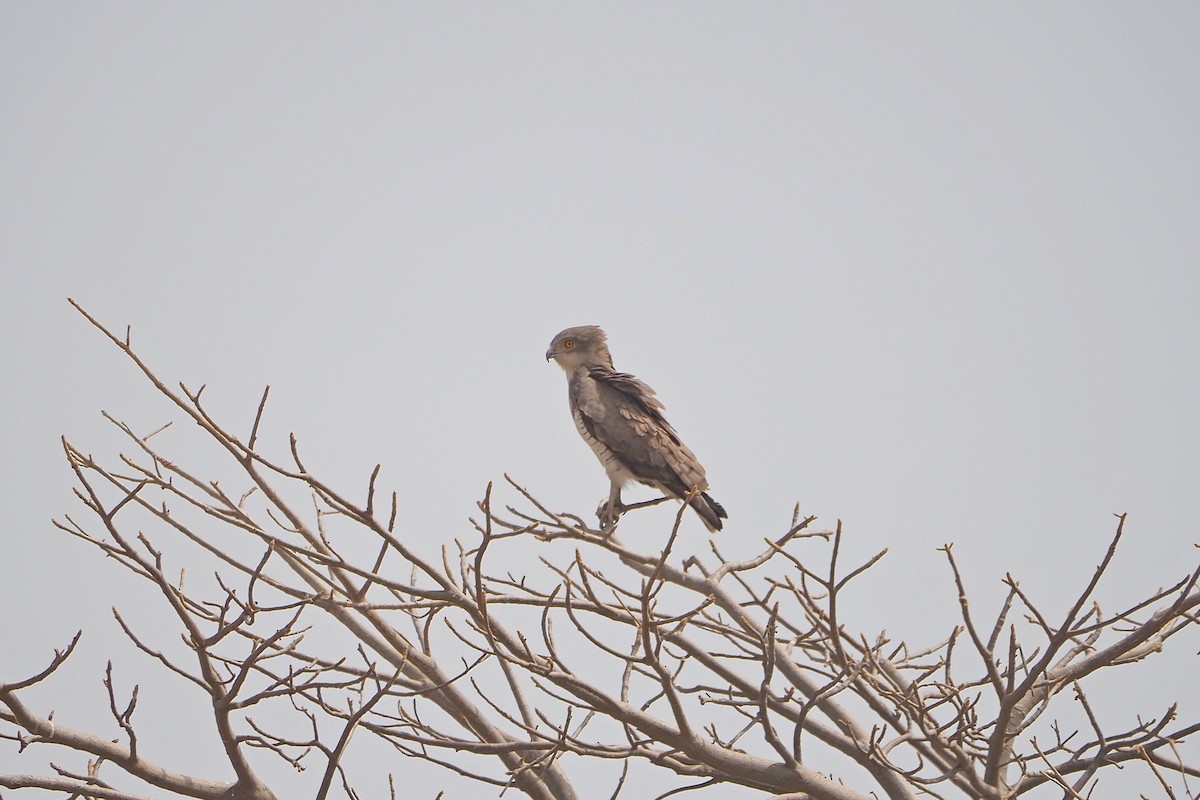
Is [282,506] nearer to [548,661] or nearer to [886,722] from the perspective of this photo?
[548,661]

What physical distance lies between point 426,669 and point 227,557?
0.95m

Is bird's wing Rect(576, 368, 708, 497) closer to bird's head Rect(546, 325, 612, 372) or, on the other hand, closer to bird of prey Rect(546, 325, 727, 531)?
bird of prey Rect(546, 325, 727, 531)

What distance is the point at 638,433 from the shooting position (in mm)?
7688

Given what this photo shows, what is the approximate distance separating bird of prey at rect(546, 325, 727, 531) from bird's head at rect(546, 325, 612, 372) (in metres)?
0.21

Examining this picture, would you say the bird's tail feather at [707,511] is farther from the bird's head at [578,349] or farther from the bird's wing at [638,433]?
the bird's head at [578,349]

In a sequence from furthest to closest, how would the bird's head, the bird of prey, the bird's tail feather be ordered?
the bird's head → the bird of prey → the bird's tail feather

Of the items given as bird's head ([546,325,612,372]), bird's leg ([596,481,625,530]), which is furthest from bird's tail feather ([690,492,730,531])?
bird's head ([546,325,612,372])

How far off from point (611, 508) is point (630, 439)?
51 cm

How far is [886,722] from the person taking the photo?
3.95 meters

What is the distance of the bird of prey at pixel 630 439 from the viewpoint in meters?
7.53

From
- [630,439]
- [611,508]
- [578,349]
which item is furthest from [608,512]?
[578,349]

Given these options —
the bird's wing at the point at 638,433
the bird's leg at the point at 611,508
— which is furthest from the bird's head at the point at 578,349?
the bird's leg at the point at 611,508

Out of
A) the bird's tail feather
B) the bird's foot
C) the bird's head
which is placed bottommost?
the bird's tail feather

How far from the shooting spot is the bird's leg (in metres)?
7.64
